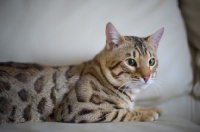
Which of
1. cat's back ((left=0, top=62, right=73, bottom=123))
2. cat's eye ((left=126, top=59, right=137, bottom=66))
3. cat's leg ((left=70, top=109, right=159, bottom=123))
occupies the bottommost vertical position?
cat's leg ((left=70, top=109, right=159, bottom=123))

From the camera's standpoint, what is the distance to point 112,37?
3.81 feet

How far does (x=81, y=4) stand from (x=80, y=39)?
9.8 inches

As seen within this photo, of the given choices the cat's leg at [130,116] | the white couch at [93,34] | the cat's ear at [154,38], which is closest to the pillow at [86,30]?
the white couch at [93,34]

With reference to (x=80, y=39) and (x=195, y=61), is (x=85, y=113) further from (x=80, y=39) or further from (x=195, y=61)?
(x=195, y=61)

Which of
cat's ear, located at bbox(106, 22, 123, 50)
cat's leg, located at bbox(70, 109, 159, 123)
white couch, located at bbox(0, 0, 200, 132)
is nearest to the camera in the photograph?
cat's leg, located at bbox(70, 109, 159, 123)

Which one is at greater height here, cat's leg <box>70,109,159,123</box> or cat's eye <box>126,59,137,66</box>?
cat's eye <box>126,59,137,66</box>

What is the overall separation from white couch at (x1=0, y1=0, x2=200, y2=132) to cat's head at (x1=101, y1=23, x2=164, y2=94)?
269mm

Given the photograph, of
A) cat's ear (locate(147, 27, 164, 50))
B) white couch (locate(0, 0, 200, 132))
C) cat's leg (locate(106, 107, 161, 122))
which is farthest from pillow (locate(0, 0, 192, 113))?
cat's leg (locate(106, 107, 161, 122))

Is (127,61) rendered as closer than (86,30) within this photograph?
Yes

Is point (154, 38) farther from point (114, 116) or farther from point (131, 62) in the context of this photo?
point (114, 116)

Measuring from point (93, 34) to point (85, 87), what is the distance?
467 millimetres

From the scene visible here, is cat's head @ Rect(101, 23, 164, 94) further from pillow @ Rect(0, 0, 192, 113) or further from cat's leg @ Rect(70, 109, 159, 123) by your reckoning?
pillow @ Rect(0, 0, 192, 113)

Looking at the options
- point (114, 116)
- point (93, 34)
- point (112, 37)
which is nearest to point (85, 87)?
point (114, 116)

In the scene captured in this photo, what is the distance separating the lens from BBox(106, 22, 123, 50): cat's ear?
1.13 meters
